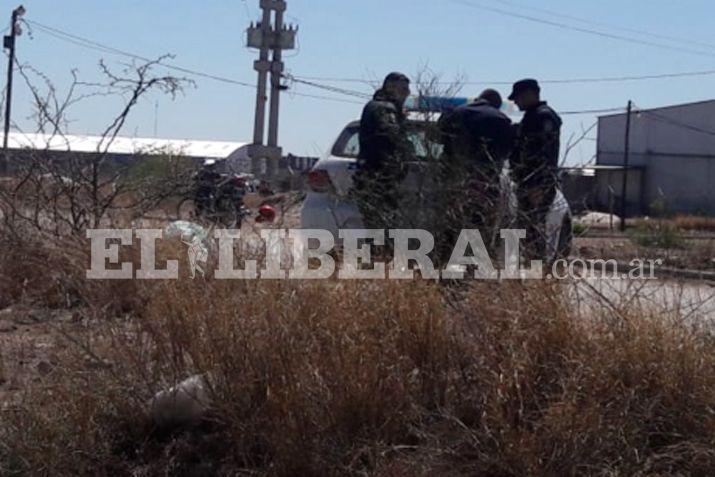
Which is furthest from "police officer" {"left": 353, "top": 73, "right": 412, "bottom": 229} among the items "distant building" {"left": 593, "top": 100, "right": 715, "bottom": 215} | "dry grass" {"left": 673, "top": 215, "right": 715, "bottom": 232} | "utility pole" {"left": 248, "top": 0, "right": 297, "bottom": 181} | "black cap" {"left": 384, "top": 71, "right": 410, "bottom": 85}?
"distant building" {"left": 593, "top": 100, "right": 715, "bottom": 215}

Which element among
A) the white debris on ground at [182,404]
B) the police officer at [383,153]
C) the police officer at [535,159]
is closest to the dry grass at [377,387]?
the white debris on ground at [182,404]

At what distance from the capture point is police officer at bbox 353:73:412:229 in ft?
21.5

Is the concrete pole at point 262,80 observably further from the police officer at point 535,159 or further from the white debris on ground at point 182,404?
the white debris on ground at point 182,404

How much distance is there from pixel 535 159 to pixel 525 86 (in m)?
1.06

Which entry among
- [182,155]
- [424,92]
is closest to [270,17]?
[182,155]

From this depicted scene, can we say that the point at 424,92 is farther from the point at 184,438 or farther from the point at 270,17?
the point at 270,17

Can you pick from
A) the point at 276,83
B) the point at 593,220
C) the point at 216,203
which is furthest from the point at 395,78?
the point at 276,83

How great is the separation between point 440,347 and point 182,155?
6202 millimetres

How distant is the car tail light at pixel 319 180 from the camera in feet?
28.7

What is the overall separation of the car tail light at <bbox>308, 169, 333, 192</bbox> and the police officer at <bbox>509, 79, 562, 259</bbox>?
5.01ft

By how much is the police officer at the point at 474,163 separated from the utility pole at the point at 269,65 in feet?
117

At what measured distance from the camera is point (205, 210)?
8.67 metres

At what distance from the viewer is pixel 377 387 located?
4984 millimetres

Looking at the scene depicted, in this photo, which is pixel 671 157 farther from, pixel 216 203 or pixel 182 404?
pixel 182 404
